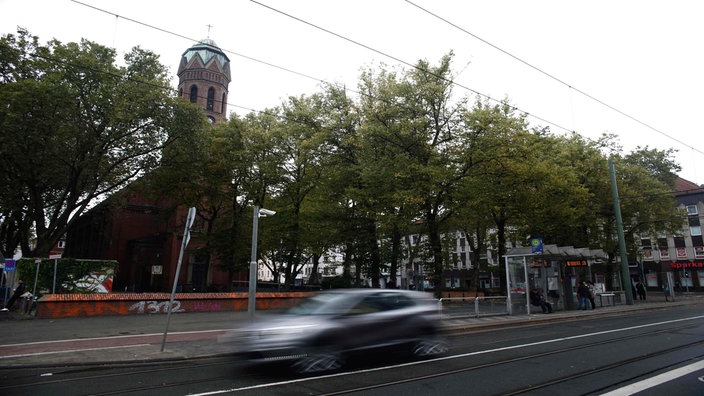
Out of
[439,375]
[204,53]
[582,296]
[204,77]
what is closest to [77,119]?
[439,375]

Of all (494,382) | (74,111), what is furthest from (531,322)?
(74,111)

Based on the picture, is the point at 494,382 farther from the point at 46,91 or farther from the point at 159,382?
the point at 46,91

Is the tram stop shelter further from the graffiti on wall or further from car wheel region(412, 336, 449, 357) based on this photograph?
the graffiti on wall

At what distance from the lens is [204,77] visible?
59250mm

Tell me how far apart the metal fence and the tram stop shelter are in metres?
0.78

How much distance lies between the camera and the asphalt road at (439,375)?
20.8 ft

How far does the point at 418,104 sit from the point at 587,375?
778 inches

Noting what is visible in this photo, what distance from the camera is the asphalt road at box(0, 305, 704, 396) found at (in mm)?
6332

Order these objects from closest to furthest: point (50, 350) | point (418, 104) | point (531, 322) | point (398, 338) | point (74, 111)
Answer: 1. point (398, 338)
2. point (50, 350)
3. point (531, 322)
4. point (74, 111)
5. point (418, 104)

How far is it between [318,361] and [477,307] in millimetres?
12044

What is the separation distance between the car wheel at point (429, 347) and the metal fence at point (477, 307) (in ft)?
26.1

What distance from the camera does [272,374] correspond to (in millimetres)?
7398

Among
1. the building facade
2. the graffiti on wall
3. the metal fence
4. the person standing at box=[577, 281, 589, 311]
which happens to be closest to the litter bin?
Answer: the graffiti on wall

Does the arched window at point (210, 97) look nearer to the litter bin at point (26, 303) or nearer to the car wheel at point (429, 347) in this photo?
the litter bin at point (26, 303)
